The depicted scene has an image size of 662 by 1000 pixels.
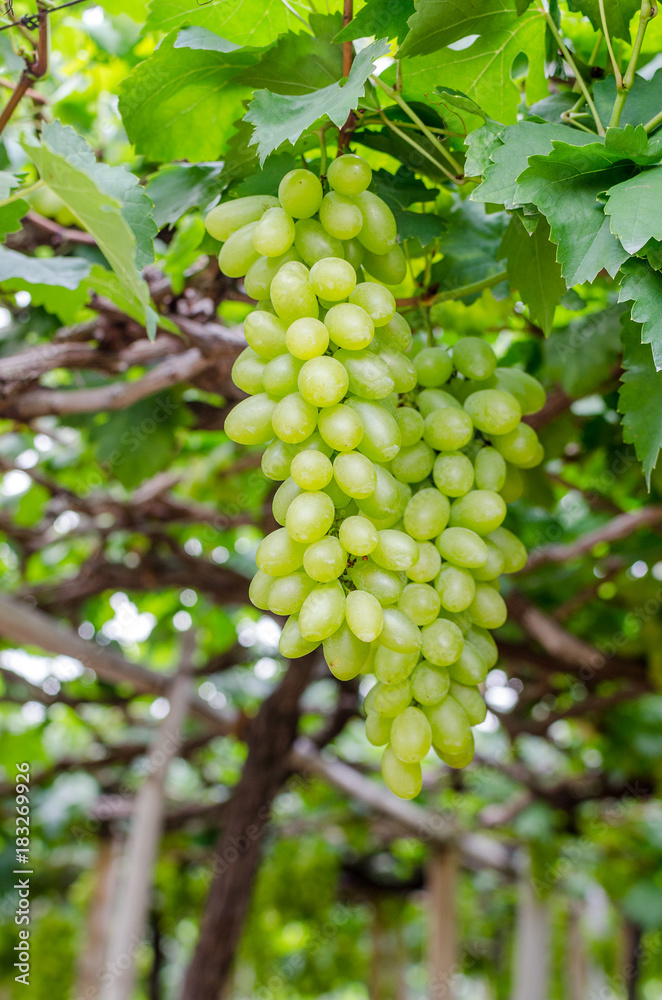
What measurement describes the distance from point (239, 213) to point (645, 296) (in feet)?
1.18

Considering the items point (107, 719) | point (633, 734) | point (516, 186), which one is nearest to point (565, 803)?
point (633, 734)

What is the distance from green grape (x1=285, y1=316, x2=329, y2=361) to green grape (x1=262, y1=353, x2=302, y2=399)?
0.07 feet

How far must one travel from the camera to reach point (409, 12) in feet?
2.35

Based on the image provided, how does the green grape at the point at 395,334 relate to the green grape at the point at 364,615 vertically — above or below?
above

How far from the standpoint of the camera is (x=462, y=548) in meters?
0.72

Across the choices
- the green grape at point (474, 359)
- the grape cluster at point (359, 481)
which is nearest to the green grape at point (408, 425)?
the grape cluster at point (359, 481)

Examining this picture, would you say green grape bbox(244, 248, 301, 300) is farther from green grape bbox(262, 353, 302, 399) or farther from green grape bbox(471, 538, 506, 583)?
green grape bbox(471, 538, 506, 583)

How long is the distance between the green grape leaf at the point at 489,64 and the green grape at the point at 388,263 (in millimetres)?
164

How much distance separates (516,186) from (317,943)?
5.21 metres

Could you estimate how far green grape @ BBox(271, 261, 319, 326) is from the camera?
25.5 inches

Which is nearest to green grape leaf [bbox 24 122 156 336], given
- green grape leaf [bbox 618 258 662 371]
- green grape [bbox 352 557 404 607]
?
green grape [bbox 352 557 404 607]

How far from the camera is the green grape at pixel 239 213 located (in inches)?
29.2

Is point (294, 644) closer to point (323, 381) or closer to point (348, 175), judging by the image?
point (323, 381)

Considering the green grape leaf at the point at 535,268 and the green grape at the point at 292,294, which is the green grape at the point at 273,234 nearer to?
the green grape at the point at 292,294
